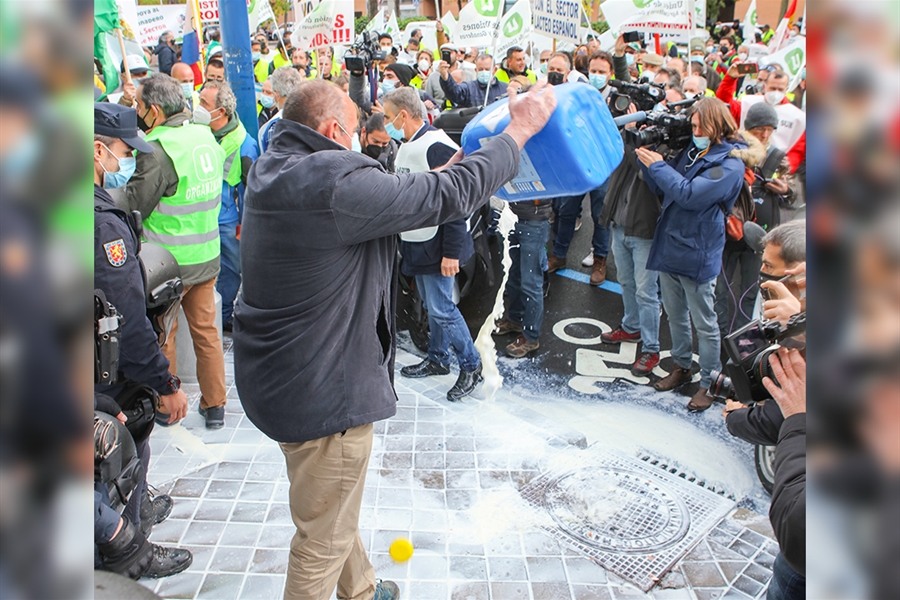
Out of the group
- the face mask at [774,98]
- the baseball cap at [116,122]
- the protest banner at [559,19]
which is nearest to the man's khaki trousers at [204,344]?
the baseball cap at [116,122]

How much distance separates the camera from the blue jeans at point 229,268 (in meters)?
6.16

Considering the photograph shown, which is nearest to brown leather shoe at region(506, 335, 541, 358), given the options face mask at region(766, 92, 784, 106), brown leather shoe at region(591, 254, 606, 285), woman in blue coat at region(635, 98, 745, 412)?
woman in blue coat at region(635, 98, 745, 412)

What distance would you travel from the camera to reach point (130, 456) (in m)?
2.83

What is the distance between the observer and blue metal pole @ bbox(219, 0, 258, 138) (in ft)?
23.1

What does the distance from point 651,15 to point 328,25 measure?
13.4 ft

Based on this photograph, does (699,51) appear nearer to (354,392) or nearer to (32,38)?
(354,392)

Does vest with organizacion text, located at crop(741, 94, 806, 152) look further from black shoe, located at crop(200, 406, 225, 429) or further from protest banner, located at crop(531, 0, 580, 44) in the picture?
black shoe, located at crop(200, 406, 225, 429)

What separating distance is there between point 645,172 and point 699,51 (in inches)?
476

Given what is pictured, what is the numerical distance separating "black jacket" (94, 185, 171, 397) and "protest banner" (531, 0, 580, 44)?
7.48 meters

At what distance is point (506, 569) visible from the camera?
11.4 feet

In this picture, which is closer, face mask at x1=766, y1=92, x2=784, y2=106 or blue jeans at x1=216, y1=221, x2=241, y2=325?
blue jeans at x1=216, y1=221, x2=241, y2=325

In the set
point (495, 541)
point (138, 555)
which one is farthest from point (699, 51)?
point (138, 555)

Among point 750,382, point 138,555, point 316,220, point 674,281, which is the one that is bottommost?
point 138,555

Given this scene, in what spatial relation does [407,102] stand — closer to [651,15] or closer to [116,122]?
[116,122]
